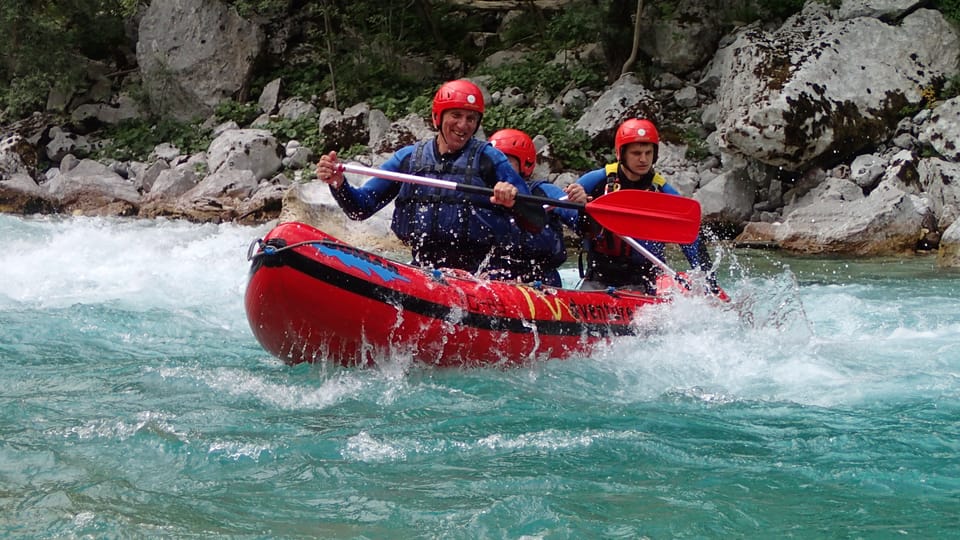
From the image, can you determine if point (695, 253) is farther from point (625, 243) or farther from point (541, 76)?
point (541, 76)

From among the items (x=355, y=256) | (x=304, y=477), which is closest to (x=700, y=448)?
(x=304, y=477)

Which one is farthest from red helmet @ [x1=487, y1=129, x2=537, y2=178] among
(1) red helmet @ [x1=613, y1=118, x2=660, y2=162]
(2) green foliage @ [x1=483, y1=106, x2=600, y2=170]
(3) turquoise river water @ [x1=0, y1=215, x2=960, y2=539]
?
(2) green foliage @ [x1=483, y1=106, x2=600, y2=170]

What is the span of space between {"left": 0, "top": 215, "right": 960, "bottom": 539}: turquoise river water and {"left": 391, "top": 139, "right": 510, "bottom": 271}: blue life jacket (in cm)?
72

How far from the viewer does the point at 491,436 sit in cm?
372

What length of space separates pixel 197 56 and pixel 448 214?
1297cm

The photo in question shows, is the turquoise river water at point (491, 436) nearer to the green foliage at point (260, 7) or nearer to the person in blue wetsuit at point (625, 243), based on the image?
the person in blue wetsuit at point (625, 243)

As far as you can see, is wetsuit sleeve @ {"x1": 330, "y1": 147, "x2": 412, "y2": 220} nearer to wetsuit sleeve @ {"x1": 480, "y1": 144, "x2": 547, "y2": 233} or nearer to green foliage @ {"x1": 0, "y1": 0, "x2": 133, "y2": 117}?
wetsuit sleeve @ {"x1": 480, "y1": 144, "x2": 547, "y2": 233}

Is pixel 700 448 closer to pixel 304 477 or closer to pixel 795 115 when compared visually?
pixel 304 477

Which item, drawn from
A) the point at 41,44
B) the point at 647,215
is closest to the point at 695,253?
the point at 647,215

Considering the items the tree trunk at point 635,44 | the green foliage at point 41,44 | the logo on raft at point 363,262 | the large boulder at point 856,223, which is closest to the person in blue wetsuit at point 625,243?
the logo on raft at point 363,262

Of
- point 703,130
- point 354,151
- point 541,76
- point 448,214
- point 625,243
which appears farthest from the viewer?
point 541,76

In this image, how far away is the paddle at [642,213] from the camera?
513cm

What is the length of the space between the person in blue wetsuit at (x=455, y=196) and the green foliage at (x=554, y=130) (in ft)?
23.2

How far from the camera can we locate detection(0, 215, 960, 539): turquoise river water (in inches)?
115
